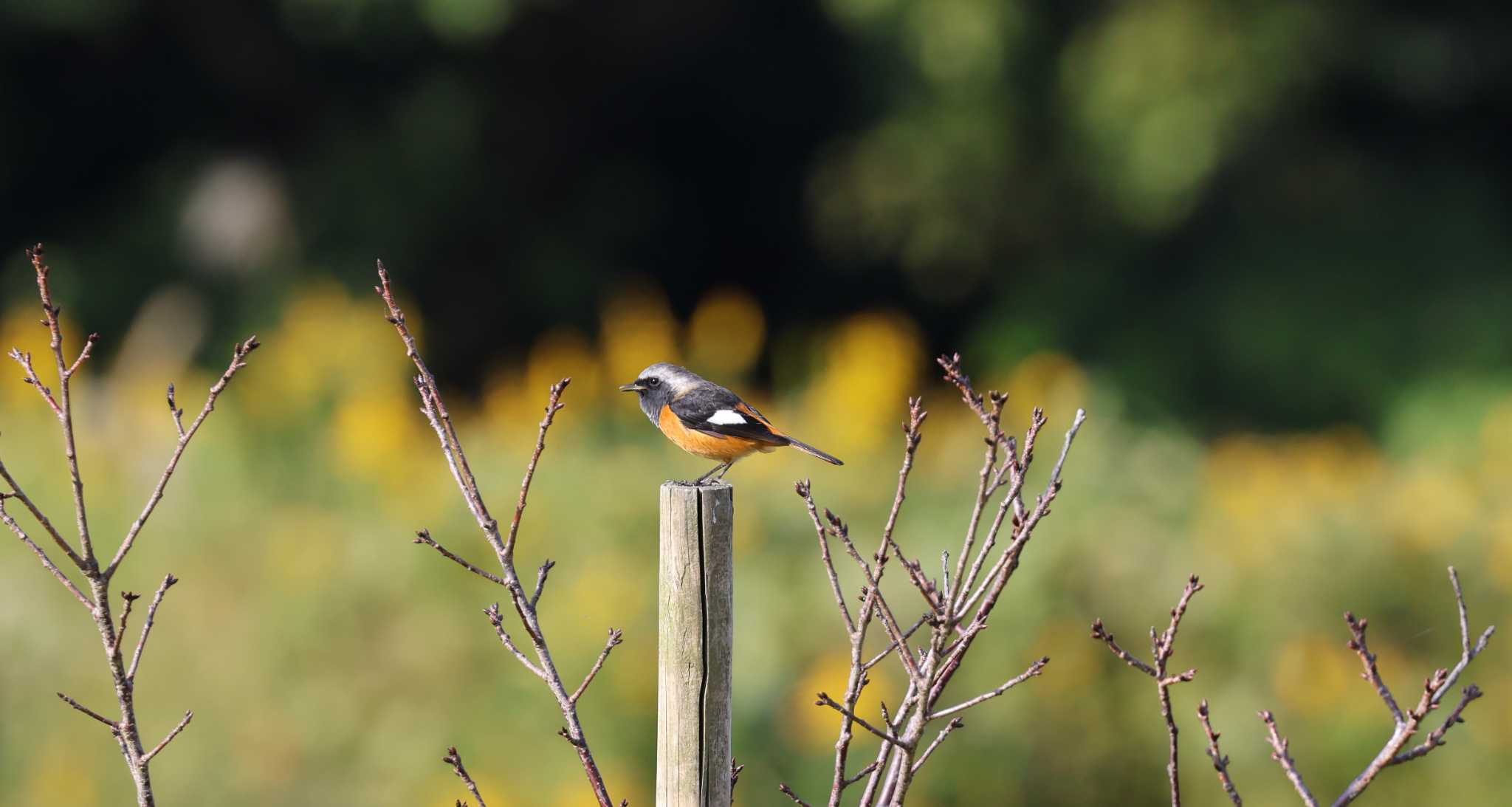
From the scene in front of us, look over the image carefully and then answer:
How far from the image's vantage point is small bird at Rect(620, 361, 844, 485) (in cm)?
308

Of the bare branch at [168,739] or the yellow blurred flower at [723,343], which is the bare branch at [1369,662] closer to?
the bare branch at [168,739]

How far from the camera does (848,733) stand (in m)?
1.89

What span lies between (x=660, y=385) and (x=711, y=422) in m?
0.24

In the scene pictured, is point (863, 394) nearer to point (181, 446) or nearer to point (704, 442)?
point (704, 442)

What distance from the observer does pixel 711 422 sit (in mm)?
3076

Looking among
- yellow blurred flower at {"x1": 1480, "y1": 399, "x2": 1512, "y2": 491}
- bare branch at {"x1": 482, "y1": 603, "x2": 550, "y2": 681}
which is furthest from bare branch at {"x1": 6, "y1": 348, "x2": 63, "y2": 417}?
yellow blurred flower at {"x1": 1480, "y1": 399, "x2": 1512, "y2": 491}

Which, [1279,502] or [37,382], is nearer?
[37,382]

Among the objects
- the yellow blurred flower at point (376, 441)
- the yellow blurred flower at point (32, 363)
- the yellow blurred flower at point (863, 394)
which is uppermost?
the yellow blurred flower at point (32, 363)

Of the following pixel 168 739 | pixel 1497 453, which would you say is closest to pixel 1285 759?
pixel 168 739

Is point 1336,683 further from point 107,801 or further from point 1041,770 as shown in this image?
point 107,801

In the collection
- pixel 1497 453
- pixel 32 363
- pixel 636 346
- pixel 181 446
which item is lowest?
pixel 181 446

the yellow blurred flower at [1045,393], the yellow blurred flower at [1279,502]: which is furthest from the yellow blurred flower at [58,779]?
the yellow blurred flower at [1279,502]

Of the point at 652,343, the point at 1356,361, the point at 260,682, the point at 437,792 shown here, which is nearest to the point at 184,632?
the point at 260,682

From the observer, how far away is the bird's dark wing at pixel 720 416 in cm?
308
